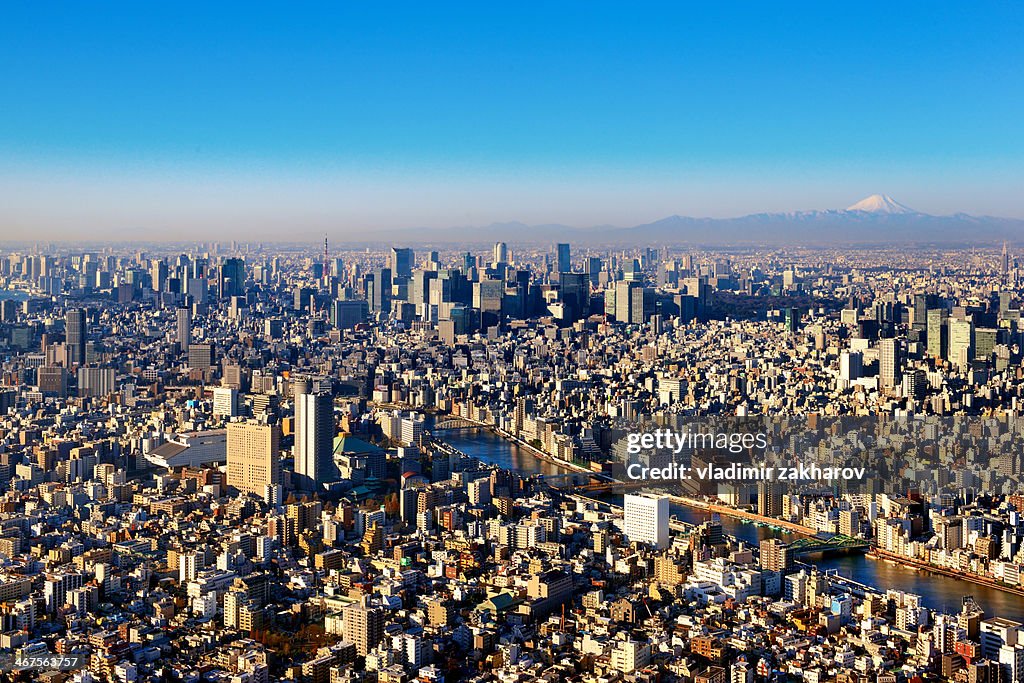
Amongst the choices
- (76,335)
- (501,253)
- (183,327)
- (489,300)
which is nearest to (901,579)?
(76,335)

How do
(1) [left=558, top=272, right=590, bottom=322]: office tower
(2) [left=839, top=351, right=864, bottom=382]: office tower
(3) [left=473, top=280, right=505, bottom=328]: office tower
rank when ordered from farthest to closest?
(1) [left=558, top=272, right=590, bottom=322]: office tower
(3) [left=473, top=280, right=505, bottom=328]: office tower
(2) [left=839, top=351, right=864, bottom=382]: office tower

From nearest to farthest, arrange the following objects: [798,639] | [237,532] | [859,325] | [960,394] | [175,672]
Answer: [175,672] → [798,639] → [237,532] → [960,394] → [859,325]

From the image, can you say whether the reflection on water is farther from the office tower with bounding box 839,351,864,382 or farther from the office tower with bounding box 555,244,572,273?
the office tower with bounding box 555,244,572,273

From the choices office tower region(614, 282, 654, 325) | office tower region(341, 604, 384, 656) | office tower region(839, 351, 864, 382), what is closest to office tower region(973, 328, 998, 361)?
office tower region(839, 351, 864, 382)

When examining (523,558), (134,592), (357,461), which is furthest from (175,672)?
(357,461)

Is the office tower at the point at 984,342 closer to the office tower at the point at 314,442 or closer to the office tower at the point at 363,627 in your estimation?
the office tower at the point at 314,442

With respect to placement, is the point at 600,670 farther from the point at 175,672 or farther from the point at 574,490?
the point at 574,490
